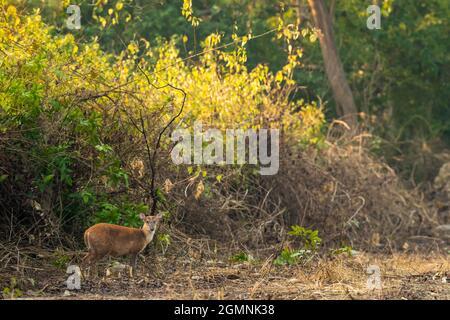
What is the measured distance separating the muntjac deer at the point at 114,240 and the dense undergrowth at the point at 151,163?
0.99 m

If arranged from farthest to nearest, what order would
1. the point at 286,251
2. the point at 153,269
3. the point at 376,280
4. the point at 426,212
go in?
the point at 426,212 < the point at 286,251 < the point at 153,269 < the point at 376,280

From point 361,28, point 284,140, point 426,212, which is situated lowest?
point 426,212

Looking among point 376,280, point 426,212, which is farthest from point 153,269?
point 426,212

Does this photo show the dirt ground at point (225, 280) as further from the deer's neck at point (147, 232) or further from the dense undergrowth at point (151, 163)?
the dense undergrowth at point (151, 163)

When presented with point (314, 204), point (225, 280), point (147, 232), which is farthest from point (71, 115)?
point (314, 204)

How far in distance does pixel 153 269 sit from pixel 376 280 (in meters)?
2.60

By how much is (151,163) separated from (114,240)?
1.64 m

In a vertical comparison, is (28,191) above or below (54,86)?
below

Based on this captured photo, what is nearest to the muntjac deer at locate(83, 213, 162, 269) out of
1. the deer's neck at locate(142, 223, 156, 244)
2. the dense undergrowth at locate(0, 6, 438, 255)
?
the deer's neck at locate(142, 223, 156, 244)

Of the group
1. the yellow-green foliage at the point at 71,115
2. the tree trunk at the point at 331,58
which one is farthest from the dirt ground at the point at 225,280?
the tree trunk at the point at 331,58

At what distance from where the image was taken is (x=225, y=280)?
458 inches

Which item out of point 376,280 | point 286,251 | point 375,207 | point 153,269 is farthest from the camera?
point 375,207

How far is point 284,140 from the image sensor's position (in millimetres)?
16828

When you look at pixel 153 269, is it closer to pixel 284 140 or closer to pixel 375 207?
pixel 284 140
